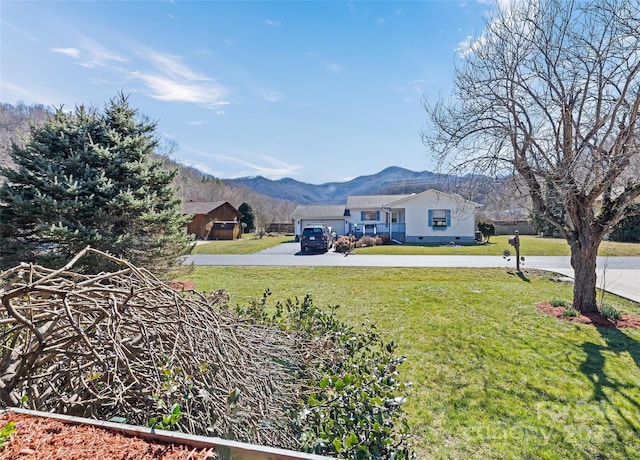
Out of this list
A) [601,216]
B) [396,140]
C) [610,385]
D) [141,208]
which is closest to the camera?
[610,385]

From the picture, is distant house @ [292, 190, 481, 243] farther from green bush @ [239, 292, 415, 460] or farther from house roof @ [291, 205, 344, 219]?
green bush @ [239, 292, 415, 460]

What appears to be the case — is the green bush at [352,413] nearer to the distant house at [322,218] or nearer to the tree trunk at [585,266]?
the tree trunk at [585,266]

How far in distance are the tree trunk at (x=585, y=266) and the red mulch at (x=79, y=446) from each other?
27.1ft

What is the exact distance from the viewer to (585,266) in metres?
6.80

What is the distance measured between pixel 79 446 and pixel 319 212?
31391mm

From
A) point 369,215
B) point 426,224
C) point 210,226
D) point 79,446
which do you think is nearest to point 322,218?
point 369,215

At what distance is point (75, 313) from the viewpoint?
2088mm

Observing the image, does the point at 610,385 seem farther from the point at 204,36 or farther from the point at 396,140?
the point at 204,36

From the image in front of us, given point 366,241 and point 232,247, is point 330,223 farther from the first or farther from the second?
point 232,247

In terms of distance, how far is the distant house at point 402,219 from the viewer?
2669 cm

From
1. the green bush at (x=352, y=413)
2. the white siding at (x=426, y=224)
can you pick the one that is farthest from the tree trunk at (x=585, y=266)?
the white siding at (x=426, y=224)

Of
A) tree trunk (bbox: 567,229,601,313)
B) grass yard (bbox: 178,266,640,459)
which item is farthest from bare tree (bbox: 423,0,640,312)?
grass yard (bbox: 178,266,640,459)

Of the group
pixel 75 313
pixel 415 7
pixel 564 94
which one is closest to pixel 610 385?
pixel 564 94

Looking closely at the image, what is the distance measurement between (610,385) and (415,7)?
8.95m
